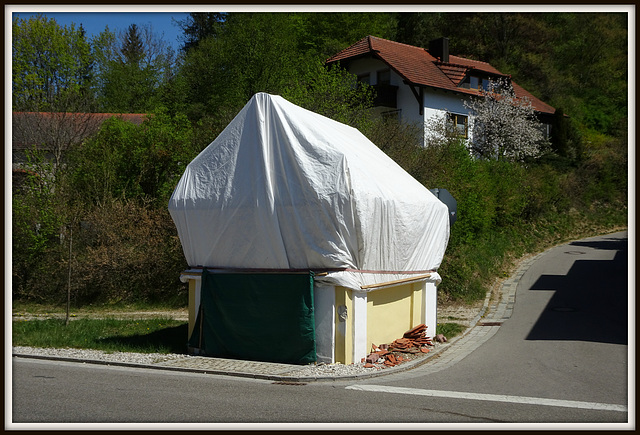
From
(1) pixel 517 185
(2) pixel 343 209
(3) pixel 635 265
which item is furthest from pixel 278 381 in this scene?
(1) pixel 517 185

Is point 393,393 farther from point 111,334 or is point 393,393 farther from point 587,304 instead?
point 587,304

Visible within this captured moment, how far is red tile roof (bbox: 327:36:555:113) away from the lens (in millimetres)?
34156

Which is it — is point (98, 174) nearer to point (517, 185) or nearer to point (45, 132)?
point (45, 132)

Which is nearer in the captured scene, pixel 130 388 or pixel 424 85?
pixel 130 388

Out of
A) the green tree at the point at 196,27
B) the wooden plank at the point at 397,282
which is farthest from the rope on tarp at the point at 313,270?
the green tree at the point at 196,27

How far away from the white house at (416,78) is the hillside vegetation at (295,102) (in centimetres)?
256

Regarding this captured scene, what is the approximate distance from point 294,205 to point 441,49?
30.3 metres

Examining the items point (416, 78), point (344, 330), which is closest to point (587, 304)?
point (344, 330)

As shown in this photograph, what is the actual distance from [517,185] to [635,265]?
21231 millimetres

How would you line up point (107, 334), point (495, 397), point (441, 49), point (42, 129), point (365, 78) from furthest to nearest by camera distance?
point (441, 49)
point (365, 78)
point (42, 129)
point (107, 334)
point (495, 397)

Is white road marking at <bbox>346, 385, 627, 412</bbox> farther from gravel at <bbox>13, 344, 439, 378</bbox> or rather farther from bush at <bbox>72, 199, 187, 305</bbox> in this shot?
bush at <bbox>72, 199, 187, 305</bbox>

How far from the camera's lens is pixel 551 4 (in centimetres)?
746

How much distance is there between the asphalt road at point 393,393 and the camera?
23.8ft

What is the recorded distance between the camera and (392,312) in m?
12.6
